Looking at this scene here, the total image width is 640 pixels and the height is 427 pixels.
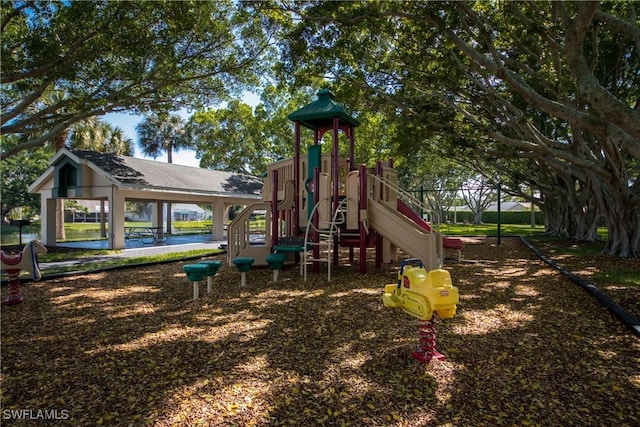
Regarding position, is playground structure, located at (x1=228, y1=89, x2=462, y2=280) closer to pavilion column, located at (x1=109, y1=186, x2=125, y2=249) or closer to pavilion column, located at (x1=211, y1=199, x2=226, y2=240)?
pavilion column, located at (x1=109, y1=186, x2=125, y2=249)

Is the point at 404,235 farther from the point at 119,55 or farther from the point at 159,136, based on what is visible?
the point at 159,136

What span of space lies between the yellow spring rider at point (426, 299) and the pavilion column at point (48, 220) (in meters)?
18.2

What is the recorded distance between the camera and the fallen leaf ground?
2.87m

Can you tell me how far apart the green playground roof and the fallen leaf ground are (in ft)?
15.8

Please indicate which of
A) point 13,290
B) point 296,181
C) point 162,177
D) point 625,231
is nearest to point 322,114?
point 296,181

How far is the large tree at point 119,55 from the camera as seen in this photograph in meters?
9.25

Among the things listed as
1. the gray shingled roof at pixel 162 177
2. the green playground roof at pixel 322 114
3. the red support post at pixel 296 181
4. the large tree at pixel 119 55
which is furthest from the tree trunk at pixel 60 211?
the green playground roof at pixel 322 114

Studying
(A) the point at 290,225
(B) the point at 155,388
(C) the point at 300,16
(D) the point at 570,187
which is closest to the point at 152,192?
(A) the point at 290,225

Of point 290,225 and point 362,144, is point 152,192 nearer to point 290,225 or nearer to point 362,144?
point 290,225

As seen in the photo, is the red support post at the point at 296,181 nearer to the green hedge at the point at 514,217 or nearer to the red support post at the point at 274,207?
the red support post at the point at 274,207

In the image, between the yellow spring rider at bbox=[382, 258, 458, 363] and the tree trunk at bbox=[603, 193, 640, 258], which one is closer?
the yellow spring rider at bbox=[382, 258, 458, 363]

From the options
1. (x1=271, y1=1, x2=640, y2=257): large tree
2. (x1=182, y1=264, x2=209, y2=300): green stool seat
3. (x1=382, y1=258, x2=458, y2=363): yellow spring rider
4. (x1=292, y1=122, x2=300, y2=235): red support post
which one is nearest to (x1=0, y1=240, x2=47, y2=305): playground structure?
(x1=182, y1=264, x2=209, y2=300): green stool seat

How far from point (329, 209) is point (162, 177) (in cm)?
1220

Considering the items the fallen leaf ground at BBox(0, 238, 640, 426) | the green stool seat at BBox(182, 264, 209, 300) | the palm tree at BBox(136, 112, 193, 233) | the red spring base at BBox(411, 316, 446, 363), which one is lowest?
the fallen leaf ground at BBox(0, 238, 640, 426)
